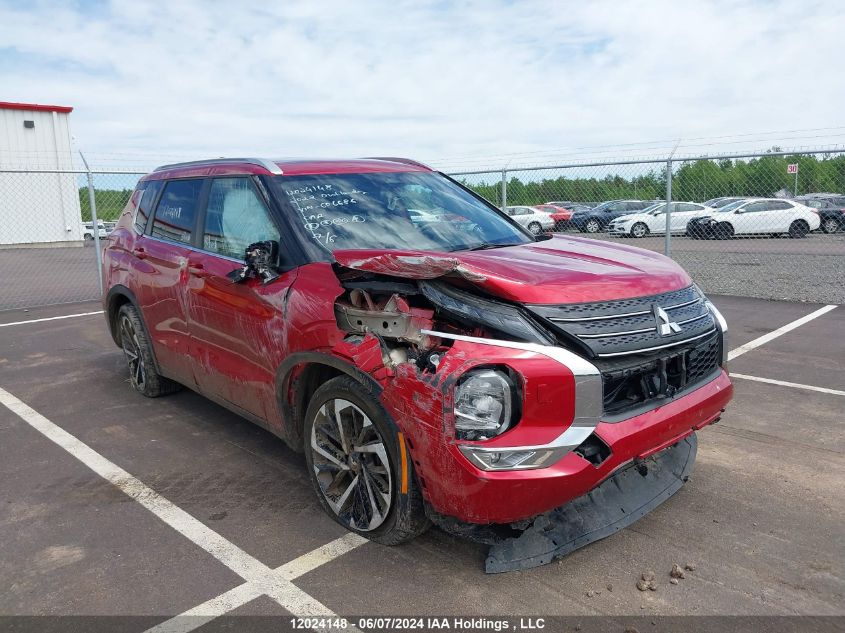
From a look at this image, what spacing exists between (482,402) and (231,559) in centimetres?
144

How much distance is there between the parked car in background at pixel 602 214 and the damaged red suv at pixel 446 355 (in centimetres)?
1508

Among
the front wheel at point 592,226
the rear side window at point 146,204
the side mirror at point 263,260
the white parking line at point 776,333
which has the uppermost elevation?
the rear side window at point 146,204

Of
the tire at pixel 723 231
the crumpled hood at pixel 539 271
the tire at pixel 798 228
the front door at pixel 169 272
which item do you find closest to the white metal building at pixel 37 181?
the tire at pixel 723 231

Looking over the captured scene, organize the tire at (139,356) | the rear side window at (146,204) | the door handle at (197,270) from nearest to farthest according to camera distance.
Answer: the door handle at (197,270) → the rear side window at (146,204) → the tire at (139,356)

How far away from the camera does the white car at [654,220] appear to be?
2244 centimetres

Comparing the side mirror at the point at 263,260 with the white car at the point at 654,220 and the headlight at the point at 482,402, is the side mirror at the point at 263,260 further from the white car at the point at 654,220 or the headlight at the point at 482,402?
the white car at the point at 654,220

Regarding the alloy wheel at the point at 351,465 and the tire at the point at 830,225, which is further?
the tire at the point at 830,225

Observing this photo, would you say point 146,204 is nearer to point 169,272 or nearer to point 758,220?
point 169,272

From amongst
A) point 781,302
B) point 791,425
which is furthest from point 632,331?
point 781,302

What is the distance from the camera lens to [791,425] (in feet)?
15.4

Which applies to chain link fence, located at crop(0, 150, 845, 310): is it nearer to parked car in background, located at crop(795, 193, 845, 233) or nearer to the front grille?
parked car in background, located at crop(795, 193, 845, 233)

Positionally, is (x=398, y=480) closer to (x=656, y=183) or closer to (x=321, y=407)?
(x=321, y=407)

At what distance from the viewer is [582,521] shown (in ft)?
9.82

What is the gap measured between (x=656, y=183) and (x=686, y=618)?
11.1 m
